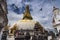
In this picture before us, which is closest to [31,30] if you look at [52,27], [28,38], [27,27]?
[27,27]

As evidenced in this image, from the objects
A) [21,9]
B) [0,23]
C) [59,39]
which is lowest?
[59,39]

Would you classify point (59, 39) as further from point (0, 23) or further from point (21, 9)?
point (21, 9)

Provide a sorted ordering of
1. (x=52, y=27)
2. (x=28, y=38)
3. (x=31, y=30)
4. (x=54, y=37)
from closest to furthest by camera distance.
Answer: (x=28, y=38) → (x=31, y=30) → (x=54, y=37) → (x=52, y=27)

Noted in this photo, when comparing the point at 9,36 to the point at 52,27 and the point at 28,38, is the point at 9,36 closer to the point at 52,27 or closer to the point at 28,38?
the point at 28,38

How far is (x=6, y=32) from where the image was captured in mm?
11883

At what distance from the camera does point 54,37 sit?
1259 cm

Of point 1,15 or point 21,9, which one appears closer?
point 1,15

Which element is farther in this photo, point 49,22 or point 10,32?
point 49,22

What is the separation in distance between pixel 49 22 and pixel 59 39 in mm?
4894

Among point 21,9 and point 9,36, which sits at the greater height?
point 21,9

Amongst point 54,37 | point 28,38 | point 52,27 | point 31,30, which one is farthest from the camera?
point 52,27

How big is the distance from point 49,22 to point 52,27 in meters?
0.64

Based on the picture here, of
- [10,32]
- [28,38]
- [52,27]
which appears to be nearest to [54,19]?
[52,27]

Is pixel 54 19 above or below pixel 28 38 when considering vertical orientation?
above
